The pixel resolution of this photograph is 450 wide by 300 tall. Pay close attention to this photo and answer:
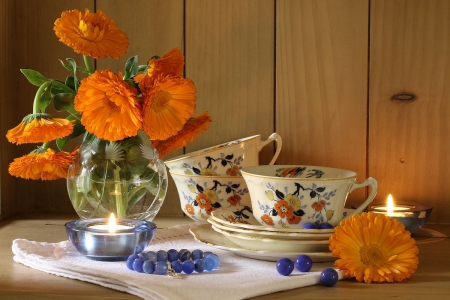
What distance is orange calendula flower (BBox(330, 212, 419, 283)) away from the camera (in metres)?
0.71

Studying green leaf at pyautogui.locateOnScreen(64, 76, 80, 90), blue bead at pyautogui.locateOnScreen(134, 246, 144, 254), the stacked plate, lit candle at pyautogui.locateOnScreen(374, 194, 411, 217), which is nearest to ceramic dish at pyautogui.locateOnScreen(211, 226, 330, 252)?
the stacked plate

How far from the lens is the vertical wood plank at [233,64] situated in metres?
1.15

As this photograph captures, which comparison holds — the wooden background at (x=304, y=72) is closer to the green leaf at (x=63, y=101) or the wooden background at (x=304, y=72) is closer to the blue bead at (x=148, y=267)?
the green leaf at (x=63, y=101)

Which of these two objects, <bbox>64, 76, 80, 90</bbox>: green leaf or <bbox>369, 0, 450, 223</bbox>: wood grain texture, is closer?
<bbox>64, 76, 80, 90</bbox>: green leaf

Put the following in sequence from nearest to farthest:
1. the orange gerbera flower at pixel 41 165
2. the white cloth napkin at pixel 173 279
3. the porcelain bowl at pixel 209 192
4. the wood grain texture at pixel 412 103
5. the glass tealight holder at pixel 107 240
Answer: the white cloth napkin at pixel 173 279 < the glass tealight holder at pixel 107 240 < the orange gerbera flower at pixel 41 165 < the porcelain bowl at pixel 209 192 < the wood grain texture at pixel 412 103

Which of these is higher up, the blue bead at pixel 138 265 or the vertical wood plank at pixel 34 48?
the vertical wood plank at pixel 34 48

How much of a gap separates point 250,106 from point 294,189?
377mm

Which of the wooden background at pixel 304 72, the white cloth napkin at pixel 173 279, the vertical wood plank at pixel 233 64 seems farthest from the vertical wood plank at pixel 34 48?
the white cloth napkin at pixel 173 279

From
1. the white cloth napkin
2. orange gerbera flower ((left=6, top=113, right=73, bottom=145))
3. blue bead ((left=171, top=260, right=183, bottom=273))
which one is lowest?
the white cloth napkin

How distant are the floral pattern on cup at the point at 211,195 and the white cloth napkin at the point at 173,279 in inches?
6.2

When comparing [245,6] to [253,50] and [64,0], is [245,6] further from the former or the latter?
[64,0]

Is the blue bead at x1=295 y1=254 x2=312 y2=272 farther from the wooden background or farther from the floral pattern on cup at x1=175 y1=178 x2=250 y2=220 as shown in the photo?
the wooden background

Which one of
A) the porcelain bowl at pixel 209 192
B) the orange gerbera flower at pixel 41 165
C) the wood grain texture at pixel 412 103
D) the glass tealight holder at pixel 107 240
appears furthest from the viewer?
the wood grain texture at pixel 412 103

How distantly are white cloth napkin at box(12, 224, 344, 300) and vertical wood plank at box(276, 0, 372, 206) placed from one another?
36 cm
